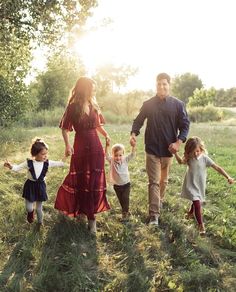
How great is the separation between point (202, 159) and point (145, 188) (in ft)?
7.99

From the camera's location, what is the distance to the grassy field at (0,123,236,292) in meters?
4.66

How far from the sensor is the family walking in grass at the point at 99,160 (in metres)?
5.87

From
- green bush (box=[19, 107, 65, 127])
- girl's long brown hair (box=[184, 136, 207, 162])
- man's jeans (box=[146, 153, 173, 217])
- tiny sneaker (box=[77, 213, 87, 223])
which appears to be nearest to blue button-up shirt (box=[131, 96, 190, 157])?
man's jeans (box=[146, 153, 173, 217])

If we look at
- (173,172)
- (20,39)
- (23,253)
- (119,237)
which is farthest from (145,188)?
(20,39)

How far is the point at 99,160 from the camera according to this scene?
602 centimetres

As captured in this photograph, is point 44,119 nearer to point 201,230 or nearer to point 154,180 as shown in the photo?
point 154,180

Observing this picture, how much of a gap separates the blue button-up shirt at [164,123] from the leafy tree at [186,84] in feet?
195

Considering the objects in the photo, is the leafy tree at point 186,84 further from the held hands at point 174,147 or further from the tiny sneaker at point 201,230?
the tiny sneaker at point 201,230

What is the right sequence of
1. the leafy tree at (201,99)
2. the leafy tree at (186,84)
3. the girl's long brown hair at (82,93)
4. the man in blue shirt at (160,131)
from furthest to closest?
the leafy tree at (186,84), the leafy tree at (201,99), the man in blue shirt at (160,131), the girl's long brown hair at (82,93)

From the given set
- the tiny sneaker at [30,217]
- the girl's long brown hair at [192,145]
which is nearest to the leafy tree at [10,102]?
the tiny sneaker at [30,217]

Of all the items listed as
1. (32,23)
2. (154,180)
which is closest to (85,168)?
(154,180)

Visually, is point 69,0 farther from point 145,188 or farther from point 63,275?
point 63,275

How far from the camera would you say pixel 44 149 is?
580 cm

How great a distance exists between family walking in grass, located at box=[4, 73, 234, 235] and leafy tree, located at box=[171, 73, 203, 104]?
195ft
